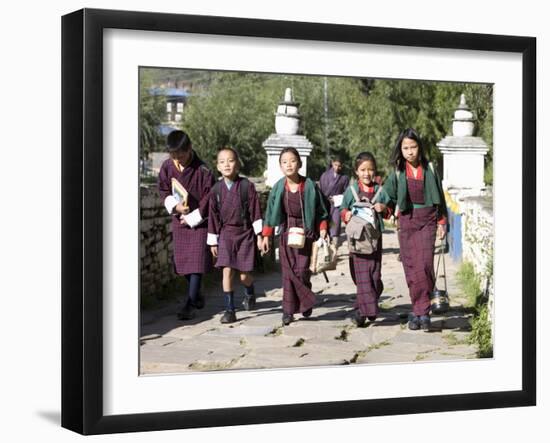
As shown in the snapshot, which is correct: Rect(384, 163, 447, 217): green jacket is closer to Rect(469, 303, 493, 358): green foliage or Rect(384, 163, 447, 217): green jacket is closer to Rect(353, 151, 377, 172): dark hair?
Rect(353, 151, 377, 172): dark hair

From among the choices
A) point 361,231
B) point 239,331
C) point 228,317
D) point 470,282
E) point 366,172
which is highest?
point 366,172

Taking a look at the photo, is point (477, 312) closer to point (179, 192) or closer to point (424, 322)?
point (424, 322)

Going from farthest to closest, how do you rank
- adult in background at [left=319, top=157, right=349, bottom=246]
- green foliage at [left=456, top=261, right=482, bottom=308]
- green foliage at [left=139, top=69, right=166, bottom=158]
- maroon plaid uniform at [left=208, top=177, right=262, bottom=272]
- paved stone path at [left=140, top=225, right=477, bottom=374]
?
green foliage at [left=456, top=261, right=482, bottom=308] → adult in background at [left=319, top=157, right=349, bottom=246] → maroon plaid uniform at [left=208, top=177, right=262, bottom=272] → paved stone path at [left=140, top=225, right=477, bottom=374] → green foliage at [left=139, top=69, right=166, bottom=158]

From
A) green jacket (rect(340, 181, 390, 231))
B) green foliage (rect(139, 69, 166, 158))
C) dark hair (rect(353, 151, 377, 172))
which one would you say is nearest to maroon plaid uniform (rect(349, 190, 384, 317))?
green jacket (rect(340, 181, 390, 231))

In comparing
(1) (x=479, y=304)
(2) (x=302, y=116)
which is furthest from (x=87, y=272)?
(1) (x=479, y=304)

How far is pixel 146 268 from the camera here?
30.0ft

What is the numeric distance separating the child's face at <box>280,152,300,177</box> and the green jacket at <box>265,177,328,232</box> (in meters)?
0.07

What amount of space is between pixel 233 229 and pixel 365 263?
1.13 m

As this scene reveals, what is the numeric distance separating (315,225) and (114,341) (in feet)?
6.40

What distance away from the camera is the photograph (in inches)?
364

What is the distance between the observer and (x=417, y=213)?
402 inches

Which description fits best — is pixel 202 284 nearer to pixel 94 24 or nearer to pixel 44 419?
pixel 44 419

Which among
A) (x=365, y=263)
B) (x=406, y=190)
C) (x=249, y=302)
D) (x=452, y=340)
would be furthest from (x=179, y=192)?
(x=452, y=340)

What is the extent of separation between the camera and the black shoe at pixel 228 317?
9469 millimetres
